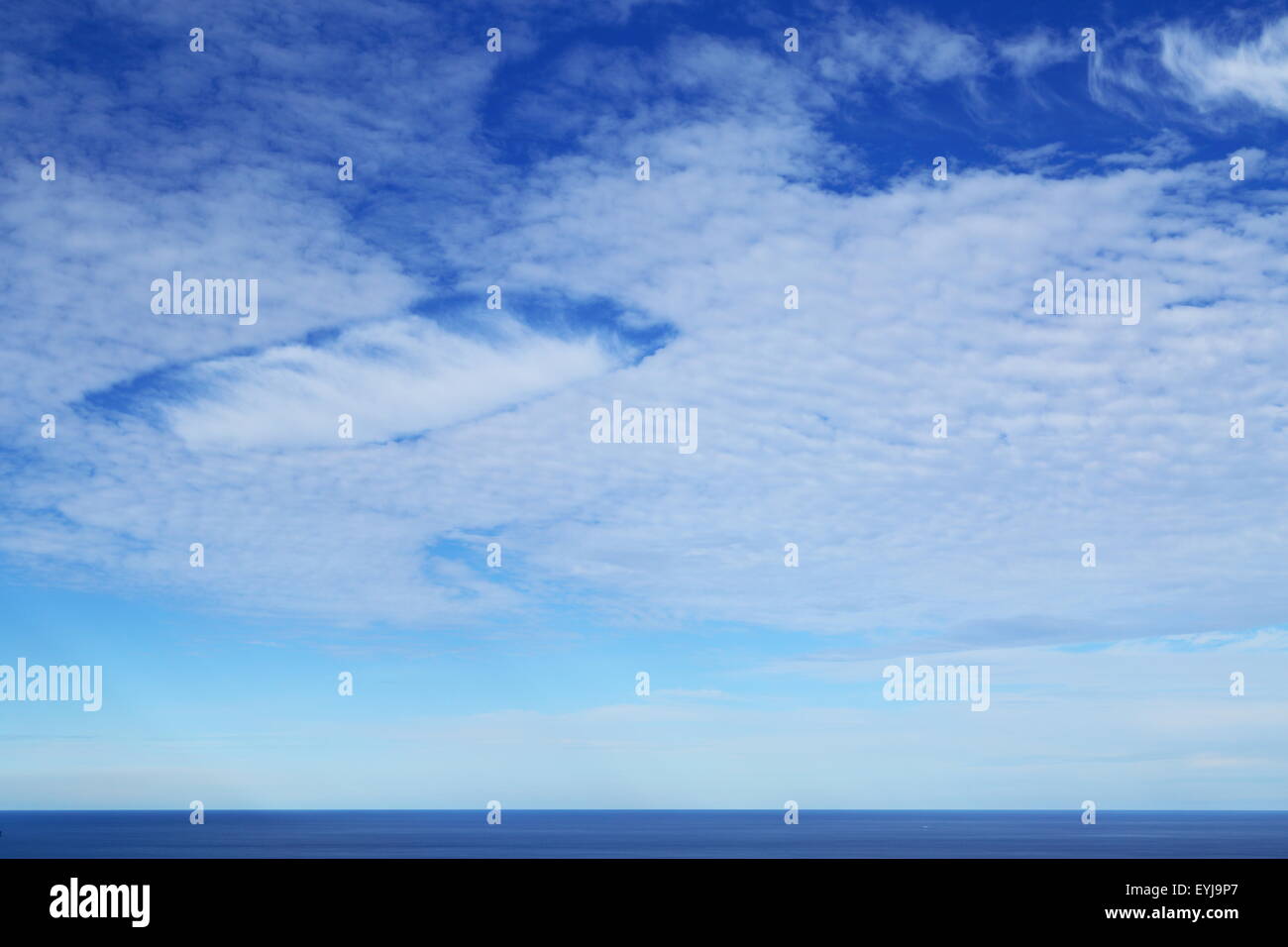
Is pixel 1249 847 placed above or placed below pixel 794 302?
below
